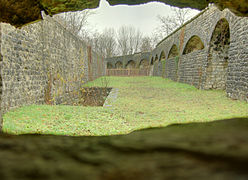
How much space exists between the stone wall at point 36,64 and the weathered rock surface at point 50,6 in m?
0.68

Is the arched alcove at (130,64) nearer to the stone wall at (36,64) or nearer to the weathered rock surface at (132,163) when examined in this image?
the stone wall at (36,64)

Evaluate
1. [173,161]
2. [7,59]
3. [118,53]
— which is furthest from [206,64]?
[118,53]

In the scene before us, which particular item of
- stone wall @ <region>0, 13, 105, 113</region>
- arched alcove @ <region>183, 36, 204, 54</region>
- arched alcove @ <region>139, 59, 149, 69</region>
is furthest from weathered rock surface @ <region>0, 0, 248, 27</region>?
arched alcove @ <region>139, 59, 149, 69</region>

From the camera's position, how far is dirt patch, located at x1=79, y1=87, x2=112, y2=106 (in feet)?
31.0

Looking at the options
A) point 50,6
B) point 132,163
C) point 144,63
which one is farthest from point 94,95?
point 144,63

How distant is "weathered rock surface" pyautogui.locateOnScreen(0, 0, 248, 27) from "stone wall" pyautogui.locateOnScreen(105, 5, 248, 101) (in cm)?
410

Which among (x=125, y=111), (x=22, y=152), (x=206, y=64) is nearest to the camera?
(x=22, y=152)

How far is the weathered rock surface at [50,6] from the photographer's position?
221cm

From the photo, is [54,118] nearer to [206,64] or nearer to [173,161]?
[173,161]

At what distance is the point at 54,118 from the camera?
3844 mm

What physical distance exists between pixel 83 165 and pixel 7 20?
2.34m

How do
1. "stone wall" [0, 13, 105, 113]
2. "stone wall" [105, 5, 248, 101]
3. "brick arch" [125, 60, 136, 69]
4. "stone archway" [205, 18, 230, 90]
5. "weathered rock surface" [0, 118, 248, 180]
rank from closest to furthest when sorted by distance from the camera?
"weathered rock surface" [0, 118, 248, 180] → "stone wall" [0, 13, 105, 113] → "stone wall" [105, 5, 248, 101] → "stone archway" [205, 18, 230, 90] → "brick arch" [125, 60, 136, 69]

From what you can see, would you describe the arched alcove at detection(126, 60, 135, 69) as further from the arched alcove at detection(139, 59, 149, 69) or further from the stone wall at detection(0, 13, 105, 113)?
the stone wall at detection(0, 13, 105, 113)

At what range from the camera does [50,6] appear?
246 centimetres
